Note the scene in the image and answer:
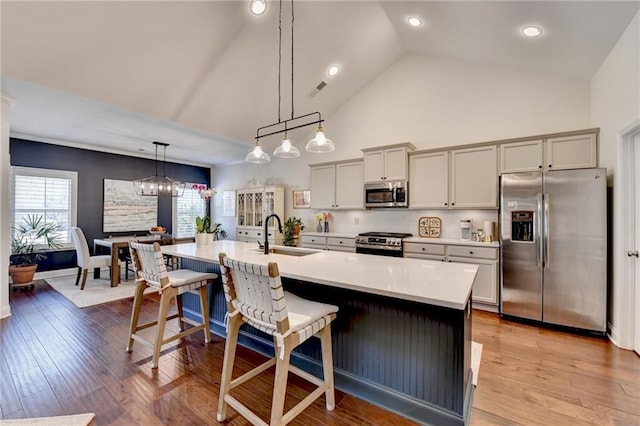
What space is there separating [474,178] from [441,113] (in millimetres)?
1209

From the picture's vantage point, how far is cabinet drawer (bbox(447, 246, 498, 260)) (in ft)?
11.3

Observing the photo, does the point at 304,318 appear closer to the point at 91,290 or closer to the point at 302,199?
the point at 302,199

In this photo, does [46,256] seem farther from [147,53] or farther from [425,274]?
[425,274]

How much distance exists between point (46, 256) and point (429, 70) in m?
7.38

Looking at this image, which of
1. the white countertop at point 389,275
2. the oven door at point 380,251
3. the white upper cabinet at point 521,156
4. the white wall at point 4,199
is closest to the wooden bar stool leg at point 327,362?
the white countertop at point 389,275

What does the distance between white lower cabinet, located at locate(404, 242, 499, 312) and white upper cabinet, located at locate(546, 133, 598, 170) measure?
1.23 meters

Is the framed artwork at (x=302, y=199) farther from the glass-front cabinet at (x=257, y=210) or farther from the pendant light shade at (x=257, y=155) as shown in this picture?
the pendant light shade at (x=257, y=155)

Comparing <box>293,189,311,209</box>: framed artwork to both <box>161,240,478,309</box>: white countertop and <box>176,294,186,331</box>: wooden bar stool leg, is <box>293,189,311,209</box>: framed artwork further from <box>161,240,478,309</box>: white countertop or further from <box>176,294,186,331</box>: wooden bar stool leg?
<box>161,240,478,309</box>: white countertop

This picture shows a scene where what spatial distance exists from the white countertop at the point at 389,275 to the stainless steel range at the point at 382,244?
1.67m

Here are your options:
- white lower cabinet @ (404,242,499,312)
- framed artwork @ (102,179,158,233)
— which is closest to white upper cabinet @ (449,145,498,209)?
white lower cabinet @ (404,242,499,312)

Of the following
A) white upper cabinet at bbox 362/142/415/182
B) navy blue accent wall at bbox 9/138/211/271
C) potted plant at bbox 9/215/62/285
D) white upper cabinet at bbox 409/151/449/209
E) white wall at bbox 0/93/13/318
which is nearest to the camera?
white wall at bbox 0/93/13/318

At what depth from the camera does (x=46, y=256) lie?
519 centimetres

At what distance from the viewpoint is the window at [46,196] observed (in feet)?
16.1

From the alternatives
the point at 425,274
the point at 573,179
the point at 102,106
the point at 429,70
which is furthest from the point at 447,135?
the point at 102,106
